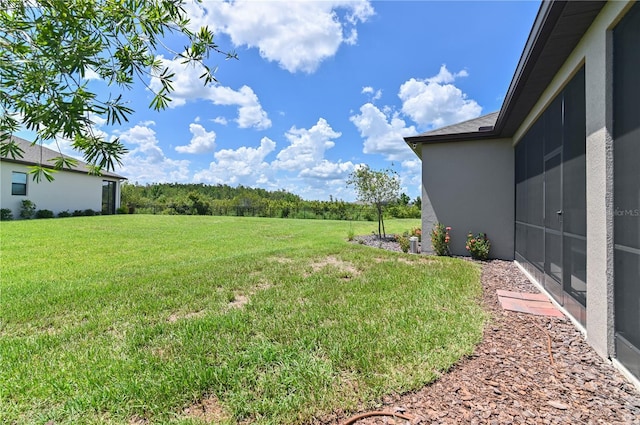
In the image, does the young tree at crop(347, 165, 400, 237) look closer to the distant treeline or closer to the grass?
the grass

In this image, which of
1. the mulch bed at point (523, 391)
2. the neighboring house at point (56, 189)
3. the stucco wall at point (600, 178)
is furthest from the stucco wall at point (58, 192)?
the stucco wall at point (600, 178)

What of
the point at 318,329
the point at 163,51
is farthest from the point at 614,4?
the point at 318,329

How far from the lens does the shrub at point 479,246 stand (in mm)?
7023

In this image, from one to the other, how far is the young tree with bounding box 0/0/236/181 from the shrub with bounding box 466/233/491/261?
7508 mm

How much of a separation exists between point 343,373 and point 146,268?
18.1 ft

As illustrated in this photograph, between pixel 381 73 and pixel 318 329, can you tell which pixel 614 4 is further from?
pixel 381 73

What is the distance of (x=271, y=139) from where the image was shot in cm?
2009

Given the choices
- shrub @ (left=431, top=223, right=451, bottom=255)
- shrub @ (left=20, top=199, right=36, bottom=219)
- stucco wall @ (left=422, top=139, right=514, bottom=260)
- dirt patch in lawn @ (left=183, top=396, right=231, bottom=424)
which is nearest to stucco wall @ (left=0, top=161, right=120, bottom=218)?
shrub @ (left=20, top=199, right=36, bottom=219)

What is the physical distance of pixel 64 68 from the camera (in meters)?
1.30

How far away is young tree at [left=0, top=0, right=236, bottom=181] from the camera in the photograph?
1.27 m

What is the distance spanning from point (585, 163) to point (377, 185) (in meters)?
8.19

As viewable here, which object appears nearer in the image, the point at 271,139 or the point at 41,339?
the point at 41,339

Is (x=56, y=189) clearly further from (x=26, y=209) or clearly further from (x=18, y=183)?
(x=26, y=209)

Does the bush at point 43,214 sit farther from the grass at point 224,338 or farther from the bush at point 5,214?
the grass at point 224,338
